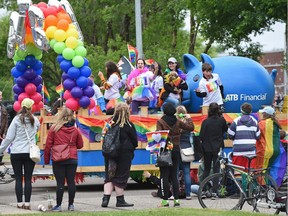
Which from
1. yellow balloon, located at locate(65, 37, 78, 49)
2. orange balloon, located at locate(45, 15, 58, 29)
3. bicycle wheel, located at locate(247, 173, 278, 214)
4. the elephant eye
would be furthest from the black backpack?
the elephant eye

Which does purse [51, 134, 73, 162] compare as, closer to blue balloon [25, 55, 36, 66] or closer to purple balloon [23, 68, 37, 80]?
blue balloon [25, 55, 36, 66]

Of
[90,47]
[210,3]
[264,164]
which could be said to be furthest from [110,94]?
[90,47]

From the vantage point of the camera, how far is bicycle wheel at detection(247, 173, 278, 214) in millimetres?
14328

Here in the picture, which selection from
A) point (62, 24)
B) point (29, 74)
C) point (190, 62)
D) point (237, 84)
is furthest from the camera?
point (190, 62)

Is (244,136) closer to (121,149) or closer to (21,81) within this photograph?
(121,149)

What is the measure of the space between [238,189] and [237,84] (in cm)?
527

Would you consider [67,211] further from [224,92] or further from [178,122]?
[224,92]

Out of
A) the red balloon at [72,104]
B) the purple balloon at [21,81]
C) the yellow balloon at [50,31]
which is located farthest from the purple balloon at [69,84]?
the purple balloon at [21,81]

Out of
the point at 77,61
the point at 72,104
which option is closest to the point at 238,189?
the point at 72,104

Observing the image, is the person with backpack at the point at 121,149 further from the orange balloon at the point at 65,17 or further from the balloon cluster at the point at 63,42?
the orange balloon at the point at 65,17

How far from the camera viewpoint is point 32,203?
16.5 meters

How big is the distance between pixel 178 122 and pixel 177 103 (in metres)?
3.04

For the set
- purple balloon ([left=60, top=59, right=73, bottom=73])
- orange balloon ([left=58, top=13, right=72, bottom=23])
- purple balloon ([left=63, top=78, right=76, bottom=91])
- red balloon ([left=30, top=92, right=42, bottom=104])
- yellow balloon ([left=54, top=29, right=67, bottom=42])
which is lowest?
red balloon ([left=30, top=92, right=42, bottom=104])

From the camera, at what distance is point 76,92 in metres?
18.2
